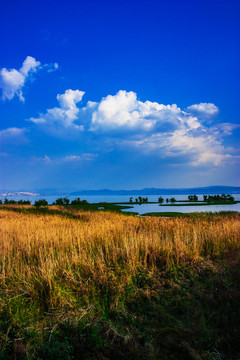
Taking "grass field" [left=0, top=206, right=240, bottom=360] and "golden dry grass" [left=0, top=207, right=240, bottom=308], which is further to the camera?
"golden dry grass" [left=0, top=207, right=240, bottom=308]

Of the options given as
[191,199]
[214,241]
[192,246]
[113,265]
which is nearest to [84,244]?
[113,265]

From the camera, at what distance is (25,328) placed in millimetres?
3443

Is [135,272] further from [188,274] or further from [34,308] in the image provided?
[34,308]

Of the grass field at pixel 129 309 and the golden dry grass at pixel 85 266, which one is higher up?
the golden dry grass at pixel 85 266

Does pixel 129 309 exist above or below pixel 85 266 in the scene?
below

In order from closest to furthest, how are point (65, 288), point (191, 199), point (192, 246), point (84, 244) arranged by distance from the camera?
point (65, 288) → point (192, 246) → point (84, 244) → point (191, 199)

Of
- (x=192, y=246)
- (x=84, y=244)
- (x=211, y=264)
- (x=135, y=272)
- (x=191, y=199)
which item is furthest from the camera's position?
(x=191, y=199)

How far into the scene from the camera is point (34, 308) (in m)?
4.22

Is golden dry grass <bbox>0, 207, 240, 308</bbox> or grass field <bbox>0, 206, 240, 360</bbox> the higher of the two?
golden dry grass <bbox>0, 207, 240, 308</bbox>

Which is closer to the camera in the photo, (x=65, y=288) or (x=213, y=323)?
(x=213, y=323)

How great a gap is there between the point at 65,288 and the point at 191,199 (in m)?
49.3

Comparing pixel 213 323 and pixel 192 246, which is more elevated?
pixel 192 246

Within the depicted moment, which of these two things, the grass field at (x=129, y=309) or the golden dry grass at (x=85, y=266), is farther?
the golden dry grass at (x=85, y=266)

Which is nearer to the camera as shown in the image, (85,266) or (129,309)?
(129,309)
